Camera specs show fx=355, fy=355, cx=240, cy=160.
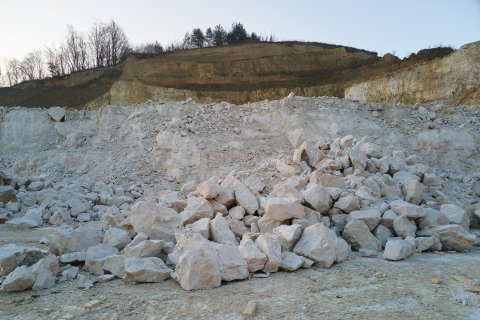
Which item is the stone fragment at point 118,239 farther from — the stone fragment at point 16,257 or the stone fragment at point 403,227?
the stone fragment at point 403,227

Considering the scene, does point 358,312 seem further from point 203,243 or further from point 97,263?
point 97,263

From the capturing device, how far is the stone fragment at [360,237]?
4.46 metres

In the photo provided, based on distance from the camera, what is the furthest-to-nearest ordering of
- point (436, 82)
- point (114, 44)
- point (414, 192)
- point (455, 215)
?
point (114, 44), point (436, 82), point (414, 192), point (455, 215)

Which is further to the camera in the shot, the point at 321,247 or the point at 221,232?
the point at 221,232

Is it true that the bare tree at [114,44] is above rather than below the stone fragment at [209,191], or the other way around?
above

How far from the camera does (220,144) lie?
34.1 ft

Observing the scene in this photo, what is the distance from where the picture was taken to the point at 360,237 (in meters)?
4.47

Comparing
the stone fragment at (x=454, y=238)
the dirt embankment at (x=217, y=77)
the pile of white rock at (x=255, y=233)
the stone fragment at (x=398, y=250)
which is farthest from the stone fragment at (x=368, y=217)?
the dirt embankment at (x=217, y=77)

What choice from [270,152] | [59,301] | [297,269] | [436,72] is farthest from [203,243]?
[436,72]

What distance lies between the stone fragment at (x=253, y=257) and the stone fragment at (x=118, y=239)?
5.06 feet

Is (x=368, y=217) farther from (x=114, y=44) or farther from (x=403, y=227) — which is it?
(x=114, y=44)

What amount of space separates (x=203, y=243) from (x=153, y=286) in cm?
62

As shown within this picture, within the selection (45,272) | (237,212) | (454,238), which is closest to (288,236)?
(237,212)

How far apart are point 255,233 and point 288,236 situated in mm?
382
